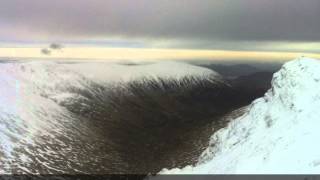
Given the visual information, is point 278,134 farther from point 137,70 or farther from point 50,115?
point 50,115

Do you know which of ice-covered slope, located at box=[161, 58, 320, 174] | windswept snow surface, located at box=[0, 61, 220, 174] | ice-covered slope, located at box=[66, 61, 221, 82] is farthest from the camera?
ice-covered slope, located at box=[66, 61, 221, 82]

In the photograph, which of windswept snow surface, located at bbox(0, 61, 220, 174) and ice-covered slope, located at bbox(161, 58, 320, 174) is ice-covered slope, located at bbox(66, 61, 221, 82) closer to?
windswept snow surface, located at bbox(0, 61, 220, 174)

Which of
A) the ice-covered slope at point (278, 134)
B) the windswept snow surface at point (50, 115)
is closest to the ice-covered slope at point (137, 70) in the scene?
the windswept snow surface at point (50, 115)

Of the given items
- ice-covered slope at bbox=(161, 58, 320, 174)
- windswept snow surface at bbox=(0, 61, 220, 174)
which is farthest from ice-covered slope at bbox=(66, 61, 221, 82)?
ice-covered slope at bbox=(161, 58, 320, 174)

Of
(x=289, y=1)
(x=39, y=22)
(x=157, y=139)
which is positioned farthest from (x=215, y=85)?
(x=39, y=22)

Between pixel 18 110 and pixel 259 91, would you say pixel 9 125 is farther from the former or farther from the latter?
→ pixel 259 91

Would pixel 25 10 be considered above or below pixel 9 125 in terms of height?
above
